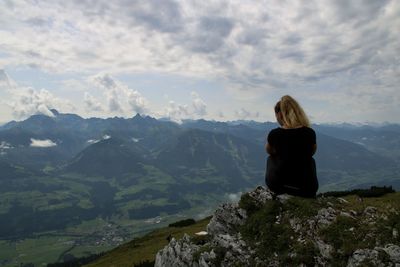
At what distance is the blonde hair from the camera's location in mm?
16859

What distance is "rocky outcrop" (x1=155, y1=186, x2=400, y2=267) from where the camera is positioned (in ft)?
47.4

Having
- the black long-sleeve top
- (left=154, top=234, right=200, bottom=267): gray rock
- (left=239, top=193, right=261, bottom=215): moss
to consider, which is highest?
the black long-sleeve top

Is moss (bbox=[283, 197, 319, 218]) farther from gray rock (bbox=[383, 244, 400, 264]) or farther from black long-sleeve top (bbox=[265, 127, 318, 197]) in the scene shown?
gray rock (bbox=[383, 244, 400, 264])

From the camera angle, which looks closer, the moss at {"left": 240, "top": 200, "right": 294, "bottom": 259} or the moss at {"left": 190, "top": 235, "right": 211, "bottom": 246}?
the moss at {"left": 240, "top": 200, "right": 294, "bottom": 259}

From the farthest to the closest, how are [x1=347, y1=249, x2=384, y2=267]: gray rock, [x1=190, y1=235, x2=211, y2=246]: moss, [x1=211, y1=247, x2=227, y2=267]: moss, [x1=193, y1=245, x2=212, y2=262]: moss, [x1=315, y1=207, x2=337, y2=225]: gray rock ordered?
[x1=190, y1=235, x2=211, y2=246]: moss
[x1=193, y1=245, x2=212, y2=262]: moss
[x1=211, y1=247, x2=227, y2=267]: moss
[x1=315, y1=207, x2=337, y2=225]: gray rock
[x1=347, y1=249, x2=384, y2=267]: gray rock

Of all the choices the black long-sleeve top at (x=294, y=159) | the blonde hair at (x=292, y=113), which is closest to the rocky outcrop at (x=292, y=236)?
the black long-sleeve top at (x=294, y=159)

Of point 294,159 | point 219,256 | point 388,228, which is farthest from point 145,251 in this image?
point 388,228

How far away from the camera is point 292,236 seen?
16.8 meters

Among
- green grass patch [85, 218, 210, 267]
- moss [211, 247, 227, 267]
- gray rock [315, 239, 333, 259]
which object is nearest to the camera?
gray rock [315, 239, 333, 259]

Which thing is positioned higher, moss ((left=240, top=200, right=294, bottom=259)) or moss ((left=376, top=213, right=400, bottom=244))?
moss ((left=376, top=213, right=400, bottom=244))

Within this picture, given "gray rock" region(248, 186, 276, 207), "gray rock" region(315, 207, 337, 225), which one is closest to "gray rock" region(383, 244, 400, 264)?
"gray rock" region(315, 207, 337, 225)

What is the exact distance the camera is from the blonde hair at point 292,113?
16859 millimetres

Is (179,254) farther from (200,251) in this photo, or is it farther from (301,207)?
(301,207)

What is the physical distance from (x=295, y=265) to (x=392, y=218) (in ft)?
13.4
